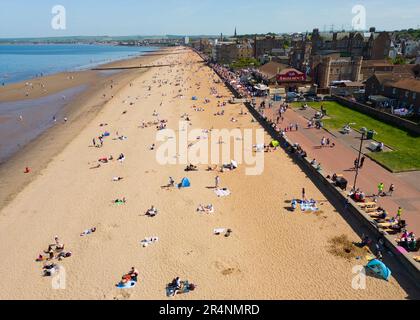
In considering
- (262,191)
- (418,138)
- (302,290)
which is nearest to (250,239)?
(302,290)

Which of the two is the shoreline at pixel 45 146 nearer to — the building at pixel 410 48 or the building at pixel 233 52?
the building at pixel 233 52

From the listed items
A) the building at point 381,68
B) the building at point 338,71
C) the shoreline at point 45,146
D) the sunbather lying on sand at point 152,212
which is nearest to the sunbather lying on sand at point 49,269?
the sunbather lying on sand at point 152,212

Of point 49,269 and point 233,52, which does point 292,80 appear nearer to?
point 49,269

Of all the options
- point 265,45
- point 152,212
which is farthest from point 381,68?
point 265,45

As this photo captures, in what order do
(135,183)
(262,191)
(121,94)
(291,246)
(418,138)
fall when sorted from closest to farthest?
(291,246), (262,191), (135,183), (418,138), (121,94)

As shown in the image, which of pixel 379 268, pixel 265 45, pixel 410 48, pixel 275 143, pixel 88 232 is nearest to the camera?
pixel 379 268

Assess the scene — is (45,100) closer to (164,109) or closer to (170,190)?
(164,109)
